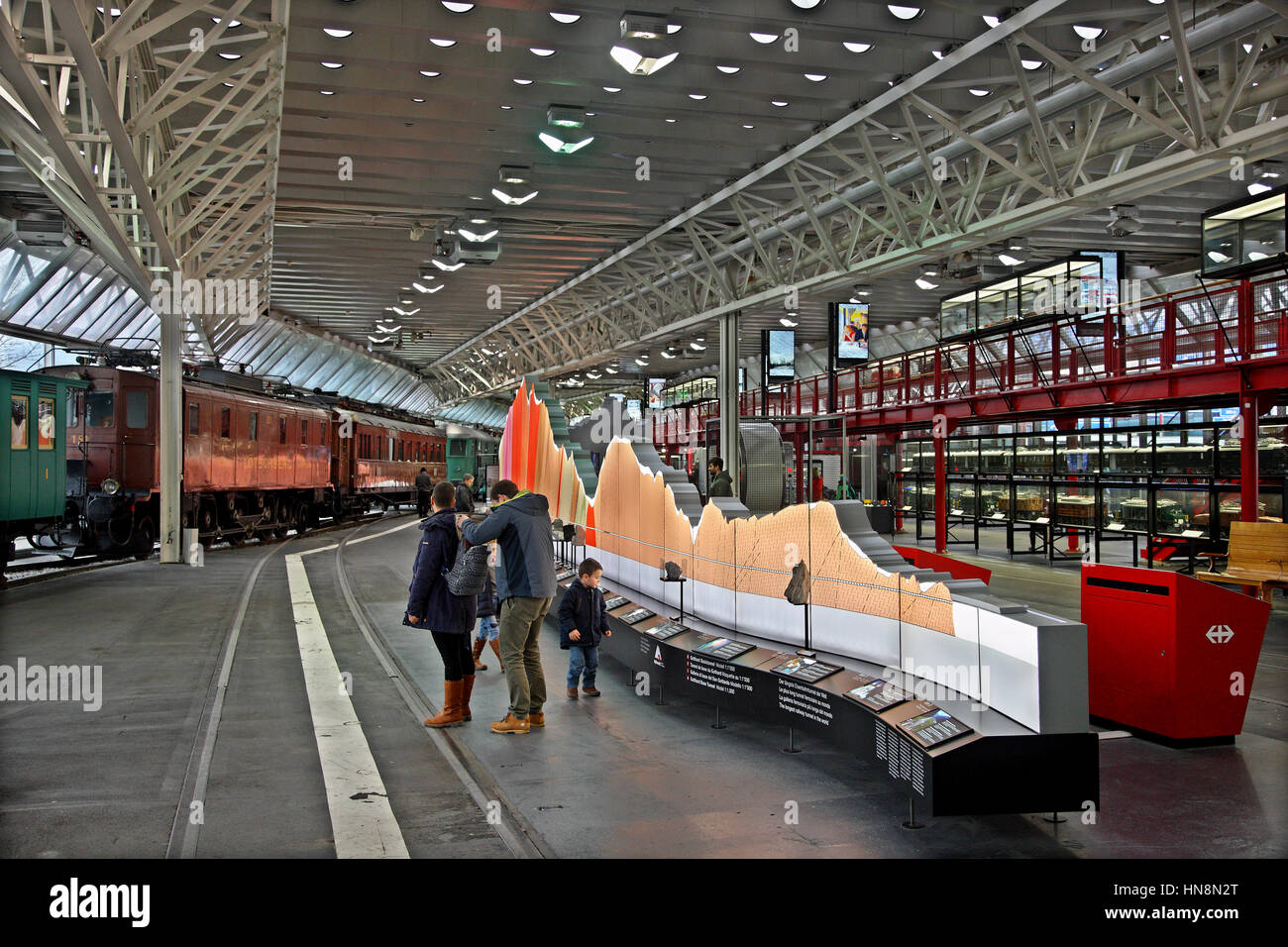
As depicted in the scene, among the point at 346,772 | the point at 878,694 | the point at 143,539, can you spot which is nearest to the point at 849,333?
the point at 143,539

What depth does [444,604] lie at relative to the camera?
6797mm

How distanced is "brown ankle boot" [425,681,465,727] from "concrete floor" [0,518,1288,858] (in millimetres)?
155

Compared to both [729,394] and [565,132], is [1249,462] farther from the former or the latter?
[565,132]

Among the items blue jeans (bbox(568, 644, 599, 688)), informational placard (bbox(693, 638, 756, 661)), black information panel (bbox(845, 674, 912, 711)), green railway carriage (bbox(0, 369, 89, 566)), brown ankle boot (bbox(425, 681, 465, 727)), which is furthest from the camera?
green railway carriage (bbox(0, 369, 89, 566))

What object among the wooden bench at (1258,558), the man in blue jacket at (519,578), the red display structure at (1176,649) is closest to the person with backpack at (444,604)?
the man in blue jacket at (519,578)

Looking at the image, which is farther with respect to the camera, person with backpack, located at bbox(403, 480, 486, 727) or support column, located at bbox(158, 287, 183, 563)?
support column, located at bbox(158, 287, 183, 563)

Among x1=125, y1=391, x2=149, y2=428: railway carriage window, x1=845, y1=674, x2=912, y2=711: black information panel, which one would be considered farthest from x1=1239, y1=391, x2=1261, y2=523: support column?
x1=125, y1=391, x2=149, y2=428: railway carriage window

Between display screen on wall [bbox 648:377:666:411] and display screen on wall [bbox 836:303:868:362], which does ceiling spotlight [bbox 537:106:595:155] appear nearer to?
display screen on wall [bbox 836:303:868:362]

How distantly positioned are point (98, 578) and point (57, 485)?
5.61 ft

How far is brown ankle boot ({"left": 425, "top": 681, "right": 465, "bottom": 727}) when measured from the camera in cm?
701

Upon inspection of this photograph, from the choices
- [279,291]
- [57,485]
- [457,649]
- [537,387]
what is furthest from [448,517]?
[279,291]

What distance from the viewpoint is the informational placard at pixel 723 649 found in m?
7.12

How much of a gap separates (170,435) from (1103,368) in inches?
696
